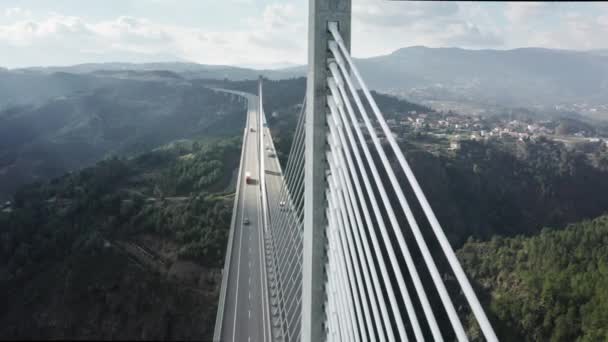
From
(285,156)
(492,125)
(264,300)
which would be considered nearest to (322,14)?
(264,300)

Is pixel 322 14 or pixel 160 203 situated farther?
pixel 160 203

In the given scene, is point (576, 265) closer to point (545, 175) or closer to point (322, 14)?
point (322, 14)

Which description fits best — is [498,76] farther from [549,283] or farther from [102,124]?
[102,124]

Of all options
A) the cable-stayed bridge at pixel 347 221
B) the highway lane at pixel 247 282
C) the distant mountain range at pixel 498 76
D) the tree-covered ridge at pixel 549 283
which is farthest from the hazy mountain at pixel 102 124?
the cable-stayed bridge at pixel 347 221

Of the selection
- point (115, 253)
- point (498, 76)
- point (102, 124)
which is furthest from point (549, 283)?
point (102, 124)

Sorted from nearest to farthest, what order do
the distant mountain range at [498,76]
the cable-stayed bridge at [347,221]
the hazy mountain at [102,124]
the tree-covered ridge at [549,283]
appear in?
1. the cable-stayed bridge at [347,221]
2. the tree-covered ridge at [549,283]
3. the distant mountain range at [498,76]
4. the hazy mountain at [102,124]

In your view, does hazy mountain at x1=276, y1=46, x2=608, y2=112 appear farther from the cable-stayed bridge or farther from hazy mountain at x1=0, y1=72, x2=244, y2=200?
hazy mountain at x1=0, y1=72, x2=244, y2=200

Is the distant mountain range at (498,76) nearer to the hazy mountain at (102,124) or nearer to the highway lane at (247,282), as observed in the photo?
the highway lane at (247,282)
